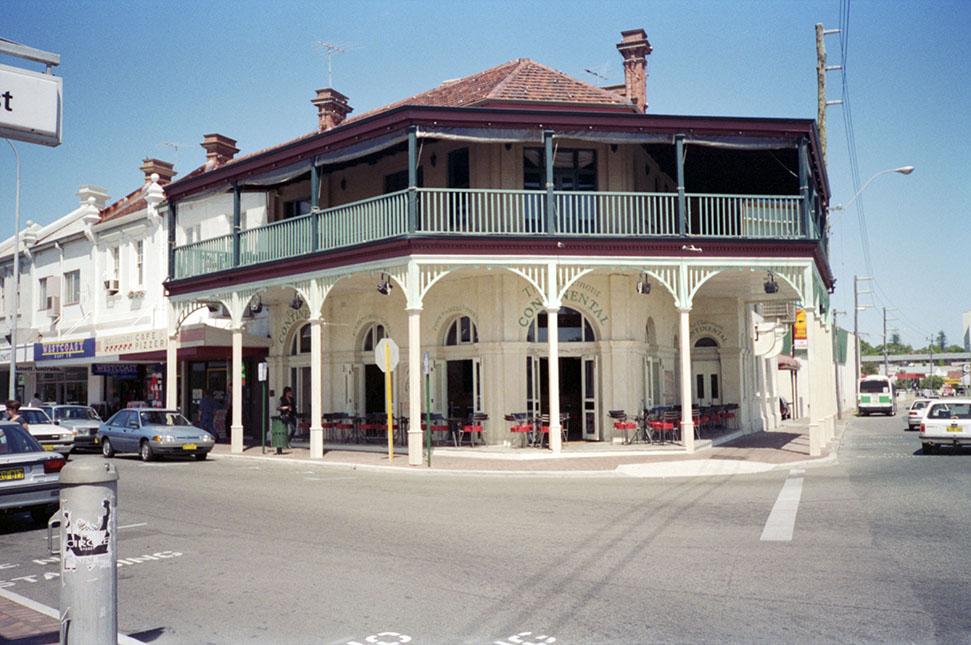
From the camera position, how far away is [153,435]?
72.1 ft

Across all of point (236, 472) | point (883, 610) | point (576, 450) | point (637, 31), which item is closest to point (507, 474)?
point (576, 450)

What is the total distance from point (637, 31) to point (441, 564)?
21.4 meters

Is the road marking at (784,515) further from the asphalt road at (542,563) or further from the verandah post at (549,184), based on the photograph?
the verandah post at (549,184)

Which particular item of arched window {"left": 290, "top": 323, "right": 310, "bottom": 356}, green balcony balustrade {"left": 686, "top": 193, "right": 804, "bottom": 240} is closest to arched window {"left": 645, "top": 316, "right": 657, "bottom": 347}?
green balcony balustrade {"left": 686, "top": 193, "right": 804, "bottom": 240}

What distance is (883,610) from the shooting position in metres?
6.70

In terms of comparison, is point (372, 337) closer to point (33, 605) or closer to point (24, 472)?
point (24, 472)

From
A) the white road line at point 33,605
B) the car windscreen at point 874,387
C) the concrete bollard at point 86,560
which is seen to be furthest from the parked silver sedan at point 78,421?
the car windscreen at point 874,387

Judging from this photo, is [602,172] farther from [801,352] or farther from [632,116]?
[801,352]

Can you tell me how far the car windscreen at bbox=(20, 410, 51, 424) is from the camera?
22.1 meters

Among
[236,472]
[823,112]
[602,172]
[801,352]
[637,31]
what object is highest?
[637,31]

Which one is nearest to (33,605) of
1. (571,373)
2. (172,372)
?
(571,373)

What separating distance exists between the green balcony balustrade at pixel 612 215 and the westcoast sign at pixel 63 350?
20617 millimetres

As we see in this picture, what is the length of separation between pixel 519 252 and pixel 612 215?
3.14 metres

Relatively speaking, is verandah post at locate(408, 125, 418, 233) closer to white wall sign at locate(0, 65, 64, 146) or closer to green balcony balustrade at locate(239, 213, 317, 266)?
green balcony balustrade at locate(239, 213, 317, 266)
